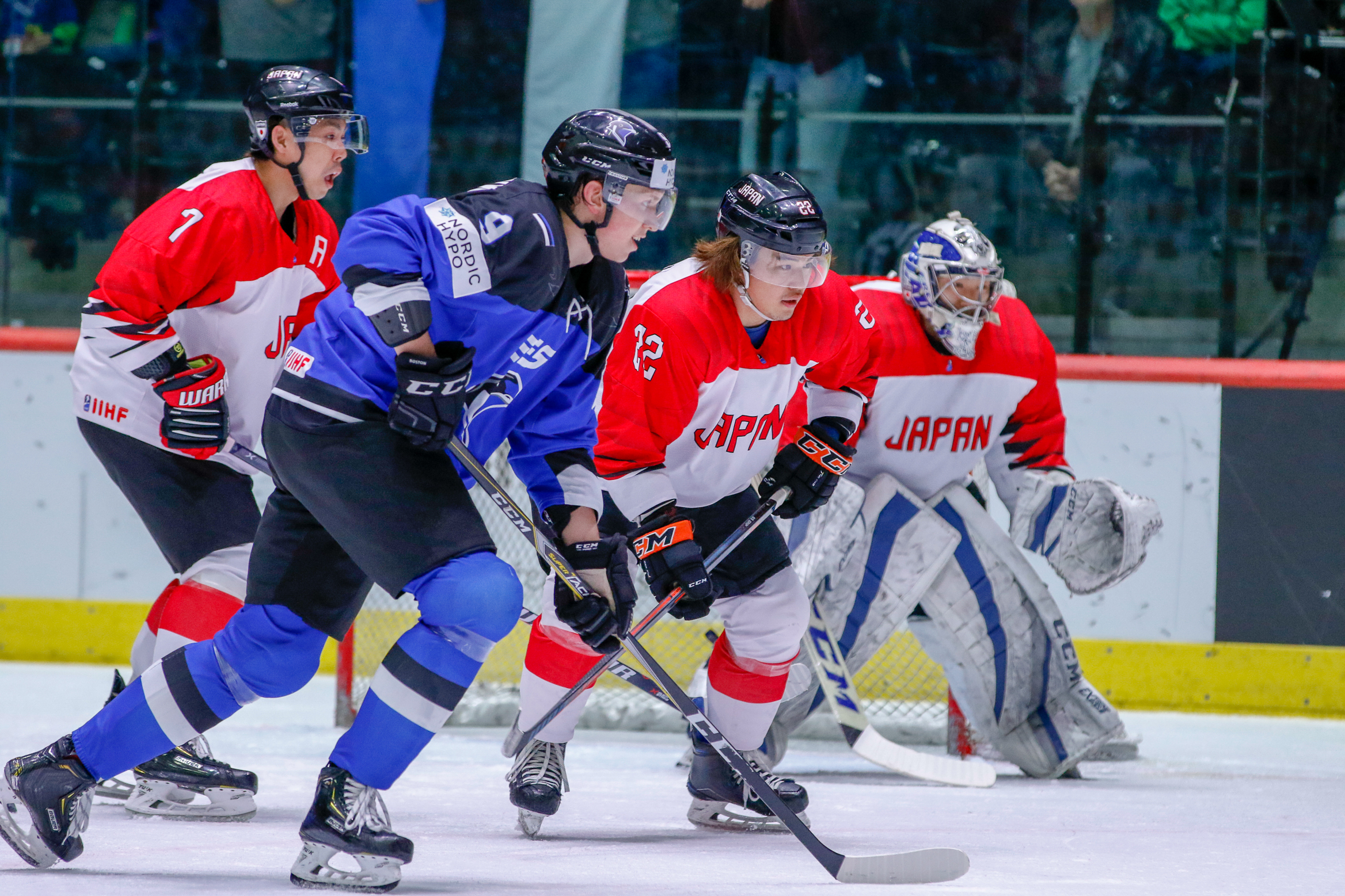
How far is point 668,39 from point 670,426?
2688 mm

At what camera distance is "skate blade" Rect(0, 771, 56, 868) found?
6.82 feet

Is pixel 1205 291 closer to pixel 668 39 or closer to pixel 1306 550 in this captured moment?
pixel 1306 550

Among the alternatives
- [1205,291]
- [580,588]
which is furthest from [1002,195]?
[580,588]

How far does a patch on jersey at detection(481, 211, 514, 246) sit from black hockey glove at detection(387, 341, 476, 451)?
0.18 metres

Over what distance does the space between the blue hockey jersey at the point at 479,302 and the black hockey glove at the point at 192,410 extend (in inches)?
19.8

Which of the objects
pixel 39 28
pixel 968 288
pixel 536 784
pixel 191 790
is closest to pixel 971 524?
pixel 968 288

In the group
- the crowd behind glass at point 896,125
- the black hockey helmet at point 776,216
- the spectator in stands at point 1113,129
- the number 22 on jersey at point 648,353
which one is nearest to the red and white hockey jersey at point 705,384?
the number 22 on jersey at point 648,353

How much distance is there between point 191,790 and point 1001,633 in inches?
69.7

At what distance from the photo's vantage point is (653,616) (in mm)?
2666

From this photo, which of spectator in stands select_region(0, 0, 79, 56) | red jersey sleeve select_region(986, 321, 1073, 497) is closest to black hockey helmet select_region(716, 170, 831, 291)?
red jersey sleeve select_region(986, 321, 1073, 497)

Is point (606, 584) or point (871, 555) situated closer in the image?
point (606, 584)

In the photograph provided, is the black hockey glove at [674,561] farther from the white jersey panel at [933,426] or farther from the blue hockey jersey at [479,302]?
the white jersey panel at [933,426]

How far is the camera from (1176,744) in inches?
149

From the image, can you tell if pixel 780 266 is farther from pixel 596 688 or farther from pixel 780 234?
pixel 596 688
